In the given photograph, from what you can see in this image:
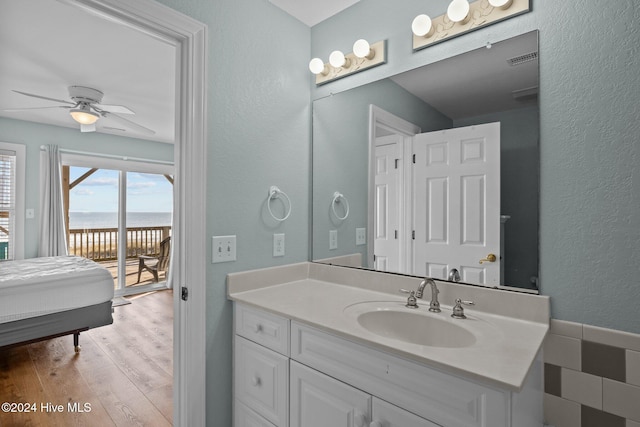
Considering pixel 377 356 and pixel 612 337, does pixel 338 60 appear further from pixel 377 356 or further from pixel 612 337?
pixel 612 337

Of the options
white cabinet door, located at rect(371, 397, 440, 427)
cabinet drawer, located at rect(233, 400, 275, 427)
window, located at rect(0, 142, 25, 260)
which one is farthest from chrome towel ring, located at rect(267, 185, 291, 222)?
window, located at rect(0, 142, 25, 260)

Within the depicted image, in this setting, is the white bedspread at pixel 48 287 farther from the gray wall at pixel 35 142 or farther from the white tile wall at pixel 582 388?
the white tile wall at pixel 582 388

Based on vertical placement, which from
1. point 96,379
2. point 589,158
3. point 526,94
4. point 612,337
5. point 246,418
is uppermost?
point 526,94

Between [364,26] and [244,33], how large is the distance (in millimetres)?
609

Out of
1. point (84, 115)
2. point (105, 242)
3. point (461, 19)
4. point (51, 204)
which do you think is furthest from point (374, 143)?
point (105, 242)

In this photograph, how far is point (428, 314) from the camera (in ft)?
4.27

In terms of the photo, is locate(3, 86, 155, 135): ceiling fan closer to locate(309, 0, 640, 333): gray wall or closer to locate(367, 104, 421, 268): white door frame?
locate(367, 104, 421, 268): white door frame

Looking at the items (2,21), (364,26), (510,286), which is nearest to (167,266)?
(2,21)

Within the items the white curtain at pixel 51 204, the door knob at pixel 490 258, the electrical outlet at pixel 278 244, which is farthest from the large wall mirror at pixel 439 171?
the white curtain at pixel 51 204

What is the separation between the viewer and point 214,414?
151 cm

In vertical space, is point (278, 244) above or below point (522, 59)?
below

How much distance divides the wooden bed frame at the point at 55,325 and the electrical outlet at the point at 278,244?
2.51 meters

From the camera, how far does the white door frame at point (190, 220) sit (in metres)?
1.42

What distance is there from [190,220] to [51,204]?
405cm
